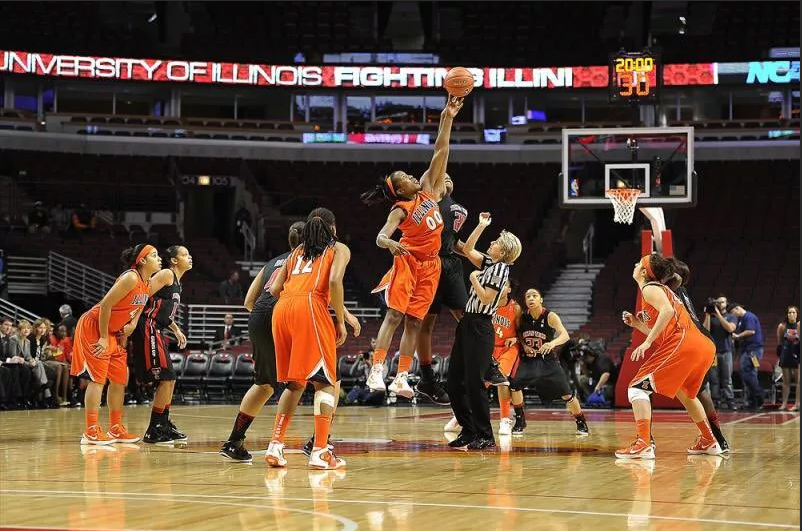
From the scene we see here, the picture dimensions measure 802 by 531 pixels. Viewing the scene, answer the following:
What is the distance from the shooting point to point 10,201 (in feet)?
92.9

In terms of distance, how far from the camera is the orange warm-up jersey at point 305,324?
24.1 ft

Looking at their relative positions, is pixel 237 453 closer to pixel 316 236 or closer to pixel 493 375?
pixel 316 236

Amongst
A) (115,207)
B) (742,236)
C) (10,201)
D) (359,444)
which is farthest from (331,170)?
(359,444)

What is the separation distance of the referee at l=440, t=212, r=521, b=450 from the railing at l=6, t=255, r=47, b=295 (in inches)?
686

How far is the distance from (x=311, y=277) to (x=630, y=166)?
10594 millimetres

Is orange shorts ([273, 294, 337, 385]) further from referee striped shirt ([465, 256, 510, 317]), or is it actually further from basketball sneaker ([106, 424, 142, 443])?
basketball sneaker ([106, 424, 142, 443])

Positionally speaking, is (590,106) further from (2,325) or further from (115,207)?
(2,325)

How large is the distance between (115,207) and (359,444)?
2118 centimetres

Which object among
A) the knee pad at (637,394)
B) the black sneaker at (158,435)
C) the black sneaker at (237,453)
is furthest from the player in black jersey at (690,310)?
the black sneaker at (158,435)

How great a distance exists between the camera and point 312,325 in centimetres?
738

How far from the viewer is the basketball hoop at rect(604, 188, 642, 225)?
54.8 ft

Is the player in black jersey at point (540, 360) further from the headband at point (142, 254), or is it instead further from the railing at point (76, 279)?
the railing at point (76, 279)

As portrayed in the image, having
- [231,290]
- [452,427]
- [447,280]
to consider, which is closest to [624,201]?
[452,427]

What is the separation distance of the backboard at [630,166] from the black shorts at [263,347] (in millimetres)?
Answer: 9424
